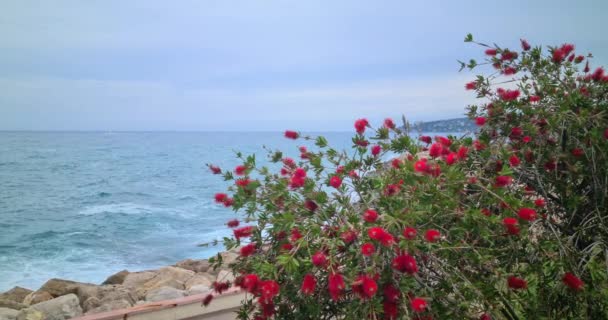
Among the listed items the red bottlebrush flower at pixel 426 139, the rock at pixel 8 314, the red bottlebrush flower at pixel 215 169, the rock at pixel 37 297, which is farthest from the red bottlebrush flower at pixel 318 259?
the rock at pixel 37 297

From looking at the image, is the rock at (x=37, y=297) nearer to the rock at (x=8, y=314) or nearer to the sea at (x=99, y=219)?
the rock at (x=8, y=314)

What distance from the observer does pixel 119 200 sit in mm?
17688

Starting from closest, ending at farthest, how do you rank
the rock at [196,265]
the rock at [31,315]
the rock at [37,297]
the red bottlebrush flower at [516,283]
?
1. the red bottlebrush flower at [516,283]
2. the rock at [31,315]
3. the rock at [37,297]
4. the rock at [196,265]

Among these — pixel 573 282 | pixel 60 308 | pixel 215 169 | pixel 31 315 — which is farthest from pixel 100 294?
pixel 573 282

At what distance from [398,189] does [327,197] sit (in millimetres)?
241

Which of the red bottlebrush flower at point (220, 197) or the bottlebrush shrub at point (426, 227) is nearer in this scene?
the bottlebrush shrub at point (426, 227)

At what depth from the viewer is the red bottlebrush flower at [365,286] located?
117 centimetres

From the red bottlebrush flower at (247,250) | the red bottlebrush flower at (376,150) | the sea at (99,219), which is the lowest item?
the sea at (99,219)

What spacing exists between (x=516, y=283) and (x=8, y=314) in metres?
4.58

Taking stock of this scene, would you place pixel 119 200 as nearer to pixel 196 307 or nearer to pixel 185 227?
pixel 185 227

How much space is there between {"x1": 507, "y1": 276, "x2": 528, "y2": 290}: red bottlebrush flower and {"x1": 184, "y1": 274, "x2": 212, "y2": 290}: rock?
4.38 metres

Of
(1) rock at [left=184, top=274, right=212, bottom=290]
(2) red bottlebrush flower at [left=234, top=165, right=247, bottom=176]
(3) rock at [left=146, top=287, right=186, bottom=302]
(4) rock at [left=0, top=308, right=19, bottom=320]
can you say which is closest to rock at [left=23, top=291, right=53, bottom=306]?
(4) rock at [left=0, top=308, right=19, bottom=320]

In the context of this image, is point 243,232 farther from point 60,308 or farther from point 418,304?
point 60,308

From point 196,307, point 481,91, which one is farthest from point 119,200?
point 481,91
